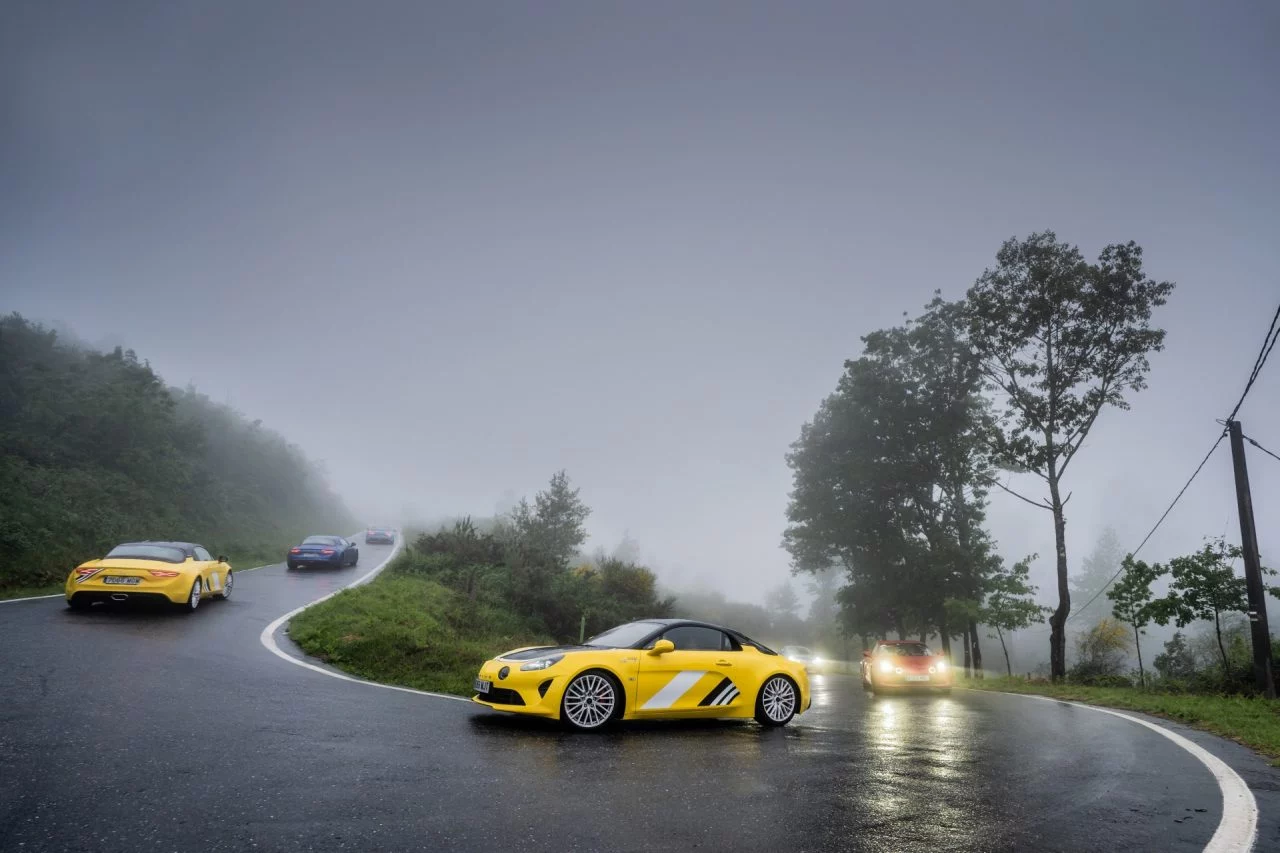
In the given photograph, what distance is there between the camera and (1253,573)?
16.1 meters

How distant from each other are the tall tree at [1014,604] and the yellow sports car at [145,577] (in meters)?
24.8

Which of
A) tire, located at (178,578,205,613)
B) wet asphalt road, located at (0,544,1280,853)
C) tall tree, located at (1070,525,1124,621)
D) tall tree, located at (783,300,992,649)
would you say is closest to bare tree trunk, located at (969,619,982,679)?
tall tree, located at (783,300,992,649)

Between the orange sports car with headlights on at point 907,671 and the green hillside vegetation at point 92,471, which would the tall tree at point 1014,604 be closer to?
the orange sports car with headlights on at point 907,671

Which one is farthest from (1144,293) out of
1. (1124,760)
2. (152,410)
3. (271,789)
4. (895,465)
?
(152,410)

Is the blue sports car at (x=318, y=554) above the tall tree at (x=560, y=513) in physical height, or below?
below

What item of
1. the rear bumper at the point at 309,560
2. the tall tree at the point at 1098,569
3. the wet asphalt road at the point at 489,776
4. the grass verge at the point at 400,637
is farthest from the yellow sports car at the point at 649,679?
the tall tree at the point at 1098,569

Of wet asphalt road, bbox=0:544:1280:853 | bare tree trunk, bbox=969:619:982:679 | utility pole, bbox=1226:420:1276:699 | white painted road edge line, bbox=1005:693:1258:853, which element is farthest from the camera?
bare tree trunk, bbox=969:619:982:679

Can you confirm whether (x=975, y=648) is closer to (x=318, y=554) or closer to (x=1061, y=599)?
(x=1061, y=599)

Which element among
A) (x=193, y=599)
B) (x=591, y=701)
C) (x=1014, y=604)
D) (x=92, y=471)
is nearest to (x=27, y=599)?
(x=193, y=599)

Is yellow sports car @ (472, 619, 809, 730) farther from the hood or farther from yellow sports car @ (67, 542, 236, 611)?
yellow sports car @ (67, 542, 236, 611)

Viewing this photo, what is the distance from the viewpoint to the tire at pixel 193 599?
564 inches

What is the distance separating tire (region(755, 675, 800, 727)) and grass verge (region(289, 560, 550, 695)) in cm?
437

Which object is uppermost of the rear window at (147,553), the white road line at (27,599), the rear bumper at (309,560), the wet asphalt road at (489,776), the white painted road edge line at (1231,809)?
the rear bumper at (309,560)

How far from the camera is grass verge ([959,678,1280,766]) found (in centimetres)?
920
